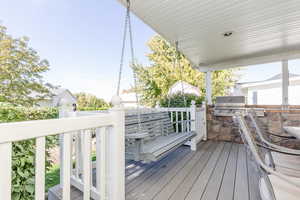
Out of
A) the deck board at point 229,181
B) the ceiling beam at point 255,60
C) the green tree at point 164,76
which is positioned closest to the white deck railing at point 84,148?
the deck board at point 229,181

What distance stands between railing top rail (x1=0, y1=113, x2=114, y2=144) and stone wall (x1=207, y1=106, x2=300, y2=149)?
3.70 metres

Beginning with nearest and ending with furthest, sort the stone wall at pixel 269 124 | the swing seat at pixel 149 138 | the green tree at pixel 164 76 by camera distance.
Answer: the swing seat at pixel 149 138 < the stone wall at pixel 269 124 < the green tree at pixel 164 76

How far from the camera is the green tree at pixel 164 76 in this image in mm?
10241

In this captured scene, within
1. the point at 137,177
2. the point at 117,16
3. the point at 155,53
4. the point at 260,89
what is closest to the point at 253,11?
the point at 137,177

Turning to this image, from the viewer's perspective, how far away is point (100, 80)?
68.4 ft

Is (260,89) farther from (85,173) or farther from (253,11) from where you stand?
(85,173)

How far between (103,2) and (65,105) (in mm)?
10723

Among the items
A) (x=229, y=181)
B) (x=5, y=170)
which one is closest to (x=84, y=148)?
(x=5, y=170)

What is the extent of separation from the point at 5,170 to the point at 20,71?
8.99 meters

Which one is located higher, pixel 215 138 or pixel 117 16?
pixel 117 16

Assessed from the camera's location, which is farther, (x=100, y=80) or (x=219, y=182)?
(x=100, y=80)

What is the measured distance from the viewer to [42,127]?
2.78ft

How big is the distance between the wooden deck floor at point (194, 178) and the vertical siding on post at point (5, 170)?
1.30 meters

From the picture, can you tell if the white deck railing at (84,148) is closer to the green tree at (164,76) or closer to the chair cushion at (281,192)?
the chair cushion at (281,192)
